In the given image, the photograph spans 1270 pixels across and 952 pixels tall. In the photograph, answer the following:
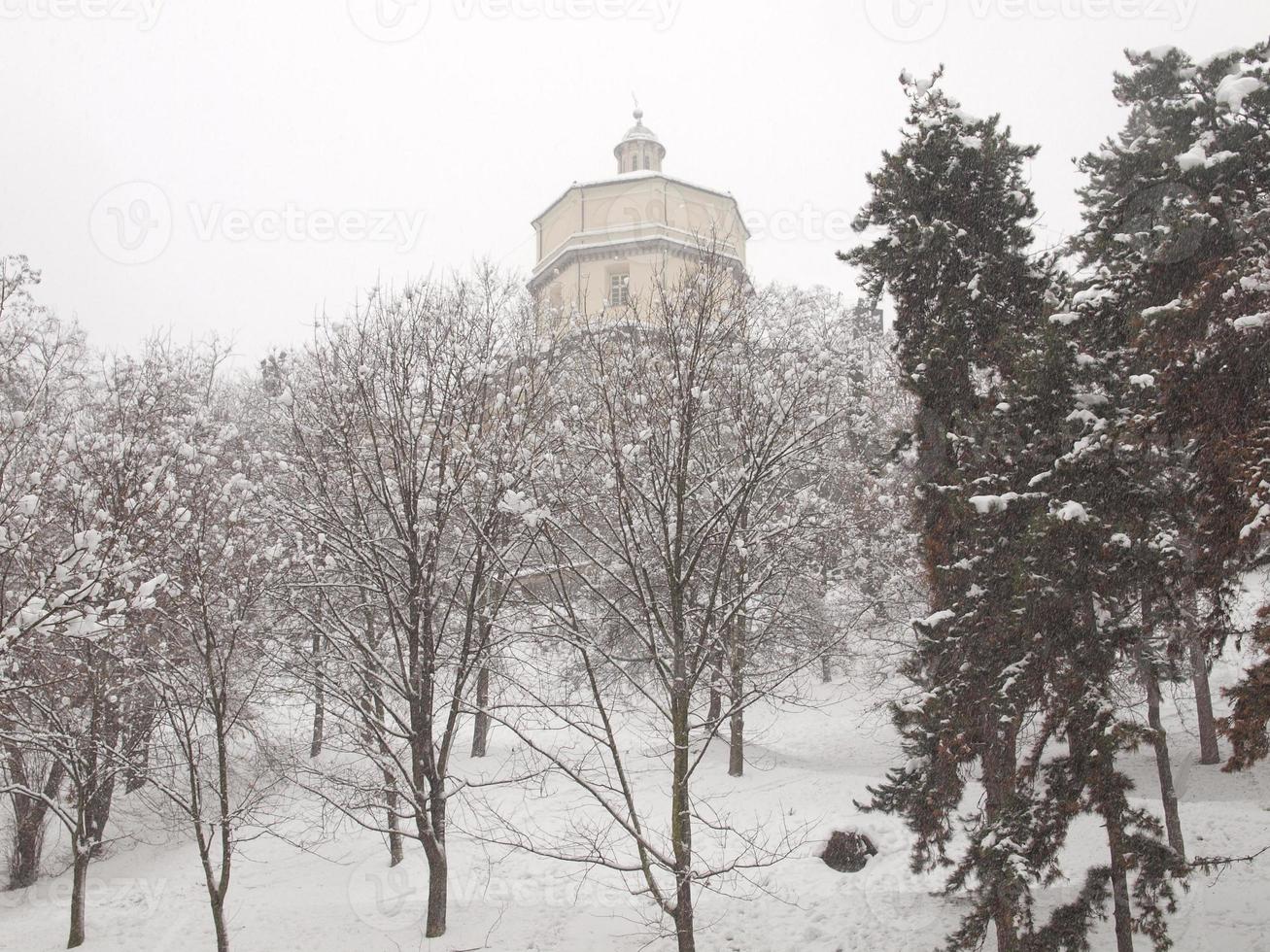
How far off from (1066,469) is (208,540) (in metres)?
13.0

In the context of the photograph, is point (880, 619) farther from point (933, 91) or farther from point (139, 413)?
point (139, 413)

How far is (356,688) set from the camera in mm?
12727

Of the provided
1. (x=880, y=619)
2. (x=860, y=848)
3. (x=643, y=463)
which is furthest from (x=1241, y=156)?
(x=880, y=619)

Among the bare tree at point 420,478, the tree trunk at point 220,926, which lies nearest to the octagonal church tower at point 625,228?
the bare tree at point 420,478

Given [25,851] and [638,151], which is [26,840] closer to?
[25,851]

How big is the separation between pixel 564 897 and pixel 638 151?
41561mm

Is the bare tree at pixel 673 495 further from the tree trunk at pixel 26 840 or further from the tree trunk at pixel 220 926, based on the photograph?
the tree trunk at pixel 26 840

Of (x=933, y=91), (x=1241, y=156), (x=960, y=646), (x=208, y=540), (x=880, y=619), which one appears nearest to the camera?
(x=1241, y=156)

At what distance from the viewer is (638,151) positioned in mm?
45500

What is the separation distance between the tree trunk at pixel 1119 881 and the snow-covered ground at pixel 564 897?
2.41 meters

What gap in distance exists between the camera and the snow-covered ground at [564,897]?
11305 millimetres

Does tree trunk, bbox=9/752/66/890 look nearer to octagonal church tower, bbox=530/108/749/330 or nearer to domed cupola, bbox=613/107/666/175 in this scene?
octagonal church tower, bbox=530/108/749/330

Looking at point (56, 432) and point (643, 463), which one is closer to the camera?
point (643, 463)

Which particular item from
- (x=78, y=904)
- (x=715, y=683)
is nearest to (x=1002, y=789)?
(x=715, y=683)
